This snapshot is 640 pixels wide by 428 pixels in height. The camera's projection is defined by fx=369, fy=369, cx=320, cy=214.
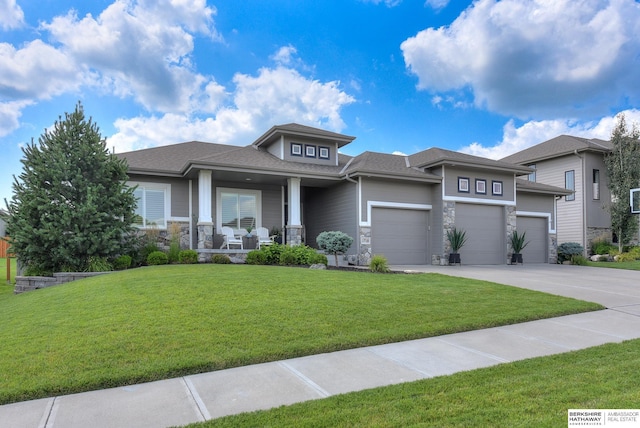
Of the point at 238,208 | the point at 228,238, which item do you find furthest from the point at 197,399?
the point at 238,208

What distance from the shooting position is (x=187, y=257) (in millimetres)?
11656

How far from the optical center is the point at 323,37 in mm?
15539

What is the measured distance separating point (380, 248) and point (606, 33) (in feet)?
37.7

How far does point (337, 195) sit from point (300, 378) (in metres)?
12.5

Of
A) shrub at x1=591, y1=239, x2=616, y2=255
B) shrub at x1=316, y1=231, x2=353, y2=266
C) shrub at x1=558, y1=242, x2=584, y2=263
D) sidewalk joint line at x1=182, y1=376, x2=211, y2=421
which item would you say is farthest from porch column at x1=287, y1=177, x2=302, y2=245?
shrub at x1=591, y1=239, x2=616, y2=255

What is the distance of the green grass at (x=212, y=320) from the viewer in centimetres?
367

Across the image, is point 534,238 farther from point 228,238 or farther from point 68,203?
point 68,203

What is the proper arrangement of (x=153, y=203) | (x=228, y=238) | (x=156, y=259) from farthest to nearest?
1. (x=153, y=203)
2. (x=228, y=238)
3. (x=156, y=259)

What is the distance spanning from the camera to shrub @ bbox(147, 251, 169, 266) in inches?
449

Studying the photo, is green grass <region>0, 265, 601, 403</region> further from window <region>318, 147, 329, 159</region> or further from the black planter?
the black planter

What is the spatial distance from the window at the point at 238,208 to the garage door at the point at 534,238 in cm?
1246

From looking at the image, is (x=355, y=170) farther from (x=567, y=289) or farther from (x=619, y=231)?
(x=619, y=231)

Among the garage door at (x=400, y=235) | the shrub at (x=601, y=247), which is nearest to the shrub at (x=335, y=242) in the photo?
the garage door at (x=400, y=235)

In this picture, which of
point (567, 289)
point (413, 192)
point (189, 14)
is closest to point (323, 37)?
point (189, 14)
